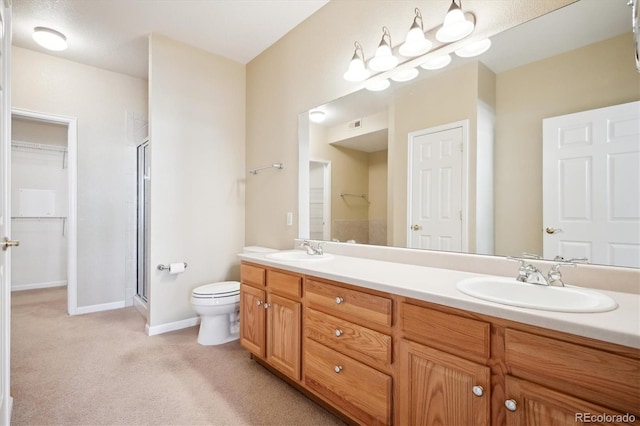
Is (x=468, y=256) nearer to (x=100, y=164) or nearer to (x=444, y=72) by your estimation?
(x=444, y=72)

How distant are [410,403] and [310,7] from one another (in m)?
2.65

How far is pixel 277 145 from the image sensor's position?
281 centimetres

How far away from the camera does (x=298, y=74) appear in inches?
101

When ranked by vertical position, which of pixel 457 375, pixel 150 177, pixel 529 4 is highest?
pixel 529 4

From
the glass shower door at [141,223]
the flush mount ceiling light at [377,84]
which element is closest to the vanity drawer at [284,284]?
the flush mount ceiling light at [377,84]

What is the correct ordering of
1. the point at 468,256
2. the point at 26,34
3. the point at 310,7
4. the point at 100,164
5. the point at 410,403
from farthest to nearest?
the point at 100,164, the point at 26,34, the point at 310,7, the point at 468,256, the point at 410,403

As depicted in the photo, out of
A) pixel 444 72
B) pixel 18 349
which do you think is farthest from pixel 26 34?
pixel 444 72

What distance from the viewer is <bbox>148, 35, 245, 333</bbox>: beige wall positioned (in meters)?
2.73

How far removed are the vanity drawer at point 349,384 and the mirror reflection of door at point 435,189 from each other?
2.47 feet

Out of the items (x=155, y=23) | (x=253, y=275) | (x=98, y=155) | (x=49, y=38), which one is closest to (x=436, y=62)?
(x=253, y=275)

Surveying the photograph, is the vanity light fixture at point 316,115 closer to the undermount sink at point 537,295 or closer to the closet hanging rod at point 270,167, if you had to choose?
the closet hanging rod at point 270,167

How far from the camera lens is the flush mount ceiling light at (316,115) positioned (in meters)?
2.38

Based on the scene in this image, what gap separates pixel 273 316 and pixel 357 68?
5.55 feet

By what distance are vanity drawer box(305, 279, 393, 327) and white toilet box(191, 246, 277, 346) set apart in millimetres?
1128
